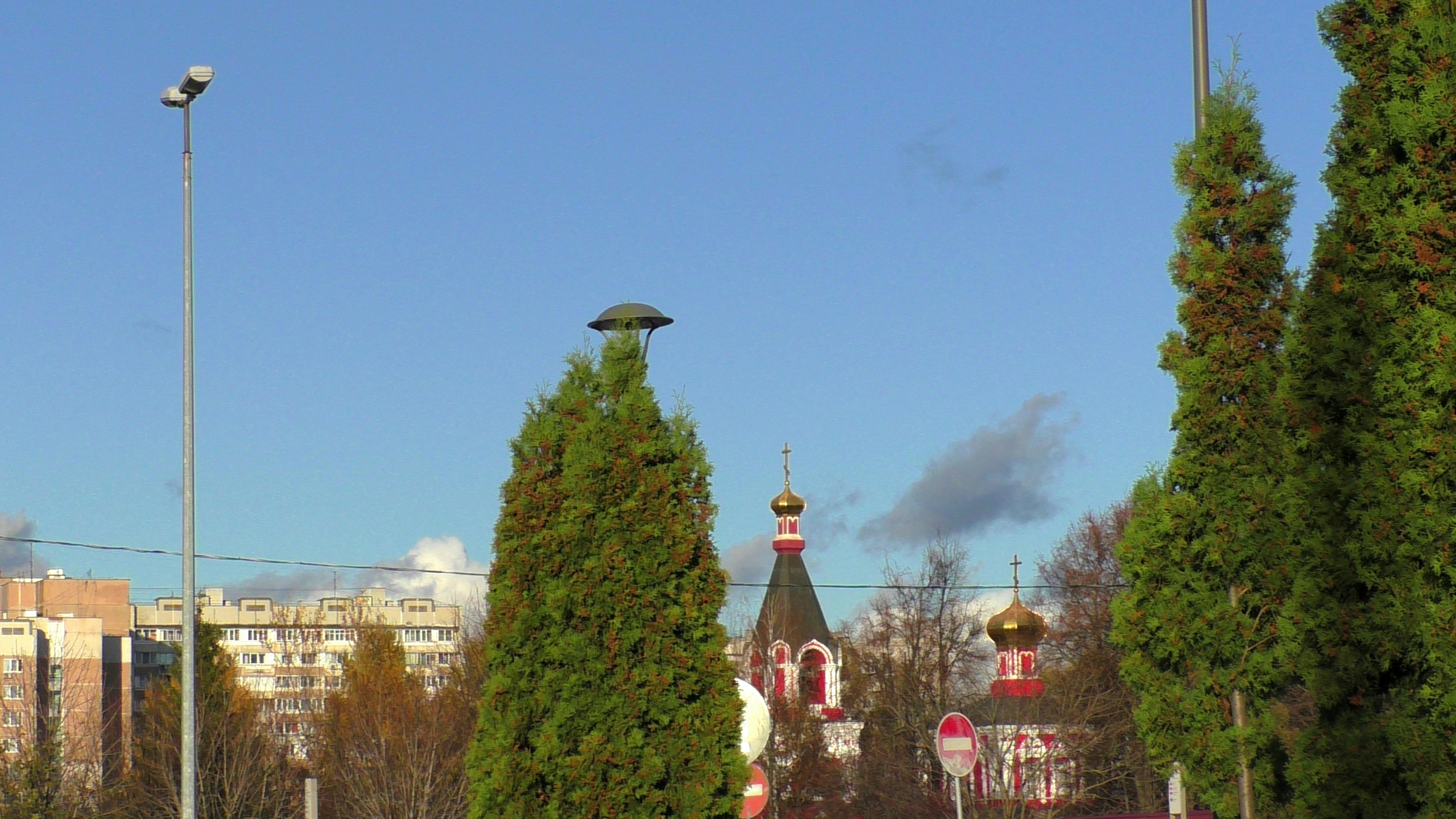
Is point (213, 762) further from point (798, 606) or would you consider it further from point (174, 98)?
point (174, 98)

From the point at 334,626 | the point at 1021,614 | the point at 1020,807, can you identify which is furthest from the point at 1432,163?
the point at 334,626

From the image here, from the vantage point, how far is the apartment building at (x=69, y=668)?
166ft

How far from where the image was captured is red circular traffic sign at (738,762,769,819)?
13906 mm

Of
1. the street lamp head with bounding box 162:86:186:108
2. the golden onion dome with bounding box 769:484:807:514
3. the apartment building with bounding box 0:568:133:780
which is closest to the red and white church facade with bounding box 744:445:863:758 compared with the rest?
the golden onion dome with bounding box 769:484:807:514

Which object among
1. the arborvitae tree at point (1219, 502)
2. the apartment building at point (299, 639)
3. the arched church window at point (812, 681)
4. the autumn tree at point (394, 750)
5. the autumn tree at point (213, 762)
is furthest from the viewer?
the apartment building at point (299, 639)

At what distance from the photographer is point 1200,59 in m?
12.8

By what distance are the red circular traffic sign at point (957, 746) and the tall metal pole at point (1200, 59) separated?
5486 mm

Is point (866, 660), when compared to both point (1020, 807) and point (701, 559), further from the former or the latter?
point (701, 559)

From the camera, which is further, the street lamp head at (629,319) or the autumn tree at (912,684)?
the autumn tree at (912,684)

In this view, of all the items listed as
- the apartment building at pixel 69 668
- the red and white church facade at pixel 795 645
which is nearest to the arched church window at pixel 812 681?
the red and white church facade at pixel 795 645

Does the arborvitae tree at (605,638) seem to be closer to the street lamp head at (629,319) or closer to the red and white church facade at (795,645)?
the street lamp head at (629,319)

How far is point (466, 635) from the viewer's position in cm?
5022

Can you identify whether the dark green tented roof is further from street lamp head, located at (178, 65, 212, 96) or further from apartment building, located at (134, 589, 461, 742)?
street lamp head, located at (178, 65, 212, 96)

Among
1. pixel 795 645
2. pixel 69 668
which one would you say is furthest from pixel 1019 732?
pixel 69 668
